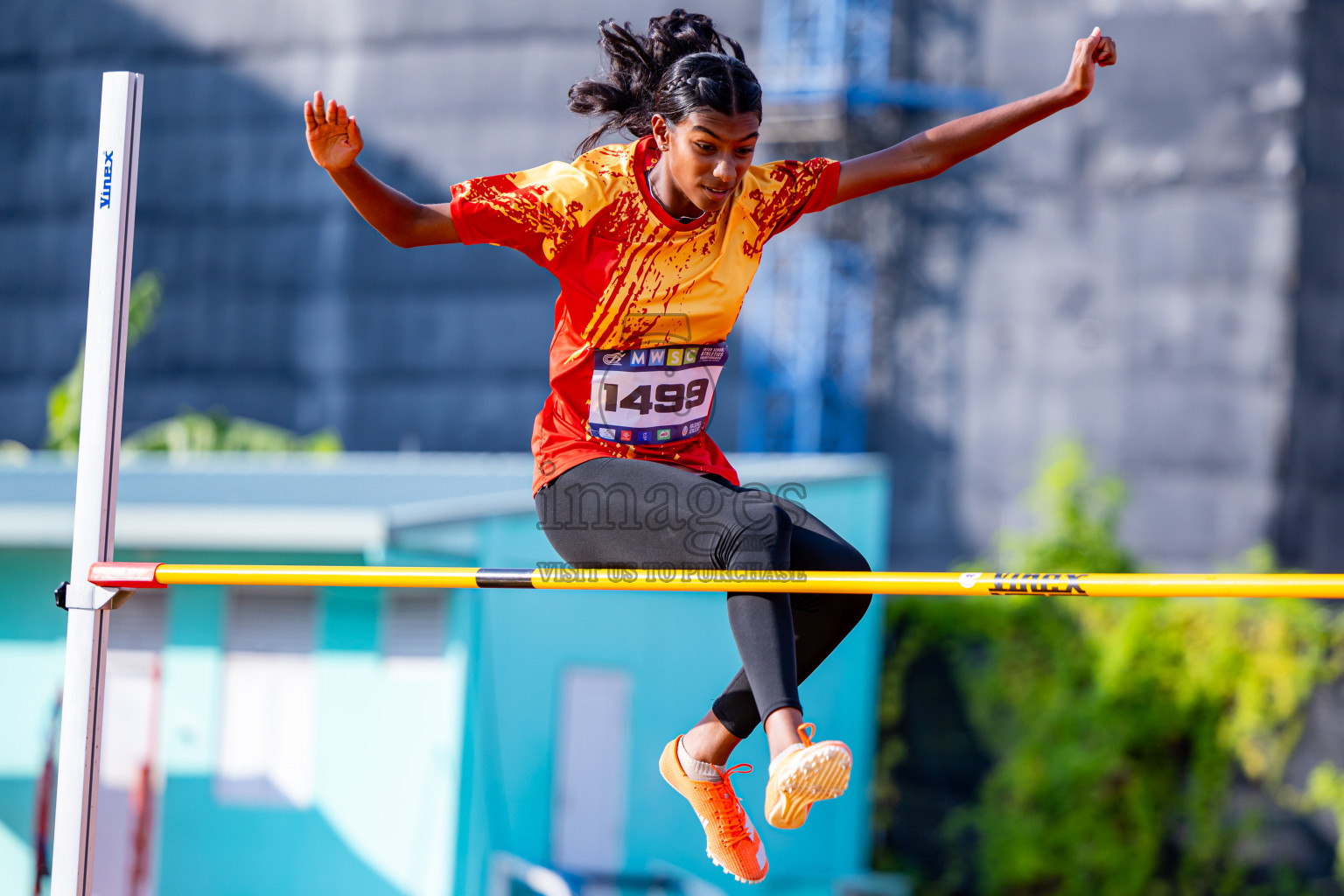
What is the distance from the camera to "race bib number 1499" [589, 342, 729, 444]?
3.43 meters

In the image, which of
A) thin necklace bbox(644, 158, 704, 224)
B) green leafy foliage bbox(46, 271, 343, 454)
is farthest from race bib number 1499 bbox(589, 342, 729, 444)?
green leafy foliage bbox(46, 271, 343, 454)

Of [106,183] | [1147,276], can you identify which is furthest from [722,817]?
[1147,276]

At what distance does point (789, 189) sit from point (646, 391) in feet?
1.96

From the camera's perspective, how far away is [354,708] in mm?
7465

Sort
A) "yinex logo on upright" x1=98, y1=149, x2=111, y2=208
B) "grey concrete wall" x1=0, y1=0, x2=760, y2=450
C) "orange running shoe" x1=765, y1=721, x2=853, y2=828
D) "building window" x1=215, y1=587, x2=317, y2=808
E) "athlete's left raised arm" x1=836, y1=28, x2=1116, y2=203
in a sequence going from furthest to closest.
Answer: "grey concrete wall" x1=0, y1=0, x2=760, y2=450, "building window" x1=215, y1=587, x2=317, y2=808, "yinex logo on upright" x1=98, y1=149, x2=111, y2=208, "athlete's left raised arm" x1=836, y1=28, x2=1116, y2=203, "orange running shoe" x1=765, y1=721, x2=853, y2=828

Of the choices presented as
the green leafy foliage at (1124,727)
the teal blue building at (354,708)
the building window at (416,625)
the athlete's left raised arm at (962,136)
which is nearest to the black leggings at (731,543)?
the athlete's left raised arm at (962,136)

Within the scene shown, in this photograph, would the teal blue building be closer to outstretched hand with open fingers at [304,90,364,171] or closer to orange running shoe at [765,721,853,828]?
outstretched hand with open fingers at [304,90,364,171]

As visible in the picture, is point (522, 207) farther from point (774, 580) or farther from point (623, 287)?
point (774, 580)

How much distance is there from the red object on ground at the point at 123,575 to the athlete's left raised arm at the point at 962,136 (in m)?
1.79

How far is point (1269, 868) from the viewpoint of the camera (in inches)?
403

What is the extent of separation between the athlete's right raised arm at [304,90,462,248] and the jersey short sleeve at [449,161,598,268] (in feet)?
0.16

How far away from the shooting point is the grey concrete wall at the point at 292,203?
1534cm

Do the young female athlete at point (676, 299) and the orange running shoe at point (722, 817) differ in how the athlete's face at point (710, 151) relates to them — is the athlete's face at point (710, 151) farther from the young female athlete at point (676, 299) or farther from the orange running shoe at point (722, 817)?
the orange running shoe at point (722, 817)

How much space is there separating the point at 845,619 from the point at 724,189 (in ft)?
3.39
